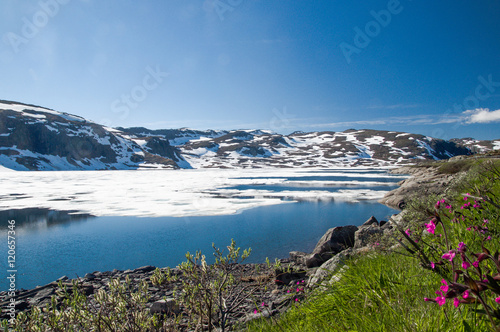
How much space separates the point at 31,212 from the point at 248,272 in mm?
21298

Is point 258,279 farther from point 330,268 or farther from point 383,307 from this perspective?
point 383,307

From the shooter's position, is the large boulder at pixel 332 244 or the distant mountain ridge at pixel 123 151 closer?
the large boulder at pixel 332 244

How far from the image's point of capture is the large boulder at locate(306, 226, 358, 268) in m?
10.1

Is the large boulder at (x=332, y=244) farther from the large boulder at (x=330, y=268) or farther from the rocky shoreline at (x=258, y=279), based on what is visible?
the large boulder at (x=330, y=268)

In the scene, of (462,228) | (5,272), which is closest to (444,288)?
(462,228)

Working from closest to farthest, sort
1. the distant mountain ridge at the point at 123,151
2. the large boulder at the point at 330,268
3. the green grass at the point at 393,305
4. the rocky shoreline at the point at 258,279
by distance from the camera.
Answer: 1. the green grass at the point at 393,305
2. the large boulder at the point at 330,268
3. the rocky shoreline at the point at 258,279
4. the distant mountain ridge at the point at 123,151


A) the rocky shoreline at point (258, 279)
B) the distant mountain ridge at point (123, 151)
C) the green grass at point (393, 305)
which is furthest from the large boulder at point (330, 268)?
the distant mountain ridge at point (123, 151)

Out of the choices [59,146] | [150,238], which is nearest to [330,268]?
[150,238]

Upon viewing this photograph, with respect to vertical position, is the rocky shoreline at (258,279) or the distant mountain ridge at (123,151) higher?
the distant mountain ridge at (123,151)

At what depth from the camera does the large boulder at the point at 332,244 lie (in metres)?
10.1

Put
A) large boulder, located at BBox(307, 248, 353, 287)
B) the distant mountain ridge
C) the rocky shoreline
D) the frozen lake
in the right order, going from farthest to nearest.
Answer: the distant mountain ridge
the frozen lake
the rocky shoreline
large boulder, located at BBox(307, 248, 353, 287)

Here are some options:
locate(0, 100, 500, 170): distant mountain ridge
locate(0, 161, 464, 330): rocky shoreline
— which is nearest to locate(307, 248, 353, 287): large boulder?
locate(0, 161, 464, 330): rocky shoreline

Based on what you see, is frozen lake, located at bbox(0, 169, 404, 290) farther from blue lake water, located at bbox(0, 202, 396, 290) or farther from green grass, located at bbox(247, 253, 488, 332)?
green grass, located at bbox(247, 253, 488, 332)

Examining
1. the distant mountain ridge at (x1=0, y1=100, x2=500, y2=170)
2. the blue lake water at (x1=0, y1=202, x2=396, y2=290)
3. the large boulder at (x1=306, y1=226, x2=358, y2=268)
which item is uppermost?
the distant mountain ridge at (x1=0, y1=100, x2=500, y2=170)
